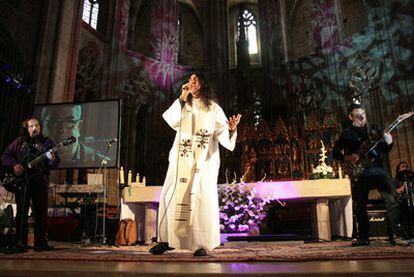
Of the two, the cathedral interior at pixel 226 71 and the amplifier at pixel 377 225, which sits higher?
the cathedral interior at pixel 226 71

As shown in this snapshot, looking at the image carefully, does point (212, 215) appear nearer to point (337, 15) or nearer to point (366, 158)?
point (366, 158)

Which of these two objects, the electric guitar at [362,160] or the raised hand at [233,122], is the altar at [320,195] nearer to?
the electric guitar at [362,160]

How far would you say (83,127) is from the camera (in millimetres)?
7309

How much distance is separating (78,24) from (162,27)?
263 inches

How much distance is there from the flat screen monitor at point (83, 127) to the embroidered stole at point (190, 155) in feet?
12.0

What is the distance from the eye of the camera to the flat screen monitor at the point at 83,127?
7.17 metres

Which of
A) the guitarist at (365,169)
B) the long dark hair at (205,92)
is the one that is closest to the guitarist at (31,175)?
the long dark hair at (205,92)

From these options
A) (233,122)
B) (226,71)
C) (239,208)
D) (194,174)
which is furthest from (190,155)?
(226,71)

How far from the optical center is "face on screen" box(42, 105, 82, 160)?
24.1ft

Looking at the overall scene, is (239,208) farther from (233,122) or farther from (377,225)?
(377,225)

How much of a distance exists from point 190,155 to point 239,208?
2572 mm

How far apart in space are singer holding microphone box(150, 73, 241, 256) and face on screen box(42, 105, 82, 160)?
4330 mm

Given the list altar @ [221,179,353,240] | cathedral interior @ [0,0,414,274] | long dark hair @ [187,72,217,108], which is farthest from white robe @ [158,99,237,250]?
cathedral interior @ [0,0,414,274]

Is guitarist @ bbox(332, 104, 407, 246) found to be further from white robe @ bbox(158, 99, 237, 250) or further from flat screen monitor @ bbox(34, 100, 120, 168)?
flat screen monitor @ bbox(34, 100, 120, 168)
